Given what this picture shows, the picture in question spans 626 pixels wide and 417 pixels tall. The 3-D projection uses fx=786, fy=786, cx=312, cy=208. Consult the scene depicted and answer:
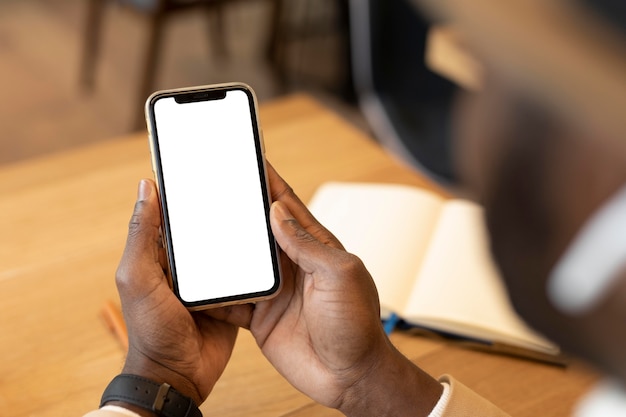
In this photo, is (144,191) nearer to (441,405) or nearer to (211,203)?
(211,203)

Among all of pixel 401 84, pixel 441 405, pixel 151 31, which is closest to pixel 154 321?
pixel 441 405

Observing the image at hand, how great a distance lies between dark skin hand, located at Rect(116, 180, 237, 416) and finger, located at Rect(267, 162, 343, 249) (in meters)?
0.12

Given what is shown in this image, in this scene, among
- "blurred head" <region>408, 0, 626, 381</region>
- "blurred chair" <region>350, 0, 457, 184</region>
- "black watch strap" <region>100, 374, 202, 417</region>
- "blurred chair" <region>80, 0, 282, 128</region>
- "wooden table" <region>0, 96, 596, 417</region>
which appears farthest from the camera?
"blurred chair" <region>80, 0, 282, 128</region>

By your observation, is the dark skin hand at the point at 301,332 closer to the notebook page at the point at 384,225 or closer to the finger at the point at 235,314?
the finger at the point at 235,314

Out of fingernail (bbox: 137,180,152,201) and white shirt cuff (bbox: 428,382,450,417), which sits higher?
fingernail (bbox: 137,180,152,201)

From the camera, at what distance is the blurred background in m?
2.56

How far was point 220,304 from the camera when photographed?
Answer: 2.47 ft

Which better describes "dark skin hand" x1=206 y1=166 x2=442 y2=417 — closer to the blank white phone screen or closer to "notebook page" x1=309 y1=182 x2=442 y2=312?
the blank white phone screen

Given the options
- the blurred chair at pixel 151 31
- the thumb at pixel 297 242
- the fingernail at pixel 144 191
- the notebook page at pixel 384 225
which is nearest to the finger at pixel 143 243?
the fingernail at pixel 144 191

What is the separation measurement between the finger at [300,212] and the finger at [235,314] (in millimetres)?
100

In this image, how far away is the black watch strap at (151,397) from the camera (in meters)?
0.70

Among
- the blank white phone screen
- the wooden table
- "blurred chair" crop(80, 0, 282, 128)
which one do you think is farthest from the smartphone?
"blurred chair" crop(80, 0, 282, 128)

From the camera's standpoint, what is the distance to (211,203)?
0.77 metres

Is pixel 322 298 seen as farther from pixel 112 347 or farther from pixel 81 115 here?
pixel 81 115
